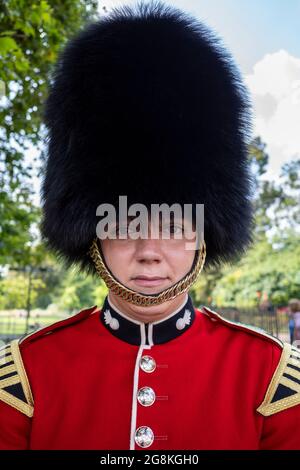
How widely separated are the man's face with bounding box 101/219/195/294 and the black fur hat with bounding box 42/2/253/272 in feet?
0.70

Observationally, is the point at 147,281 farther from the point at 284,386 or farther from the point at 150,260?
the point at 284,386

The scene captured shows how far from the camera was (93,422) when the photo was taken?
146 centimetres

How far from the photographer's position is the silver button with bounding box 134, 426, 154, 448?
1.39 m

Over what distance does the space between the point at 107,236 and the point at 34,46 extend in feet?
14.9

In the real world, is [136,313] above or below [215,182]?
below

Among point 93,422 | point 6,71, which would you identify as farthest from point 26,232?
point 93,422

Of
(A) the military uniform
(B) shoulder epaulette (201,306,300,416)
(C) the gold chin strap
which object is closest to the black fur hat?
(C) the gold chin strap

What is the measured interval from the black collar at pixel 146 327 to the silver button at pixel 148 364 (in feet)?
0.22

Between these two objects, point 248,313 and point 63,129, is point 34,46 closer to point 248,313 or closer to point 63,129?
point 63,129

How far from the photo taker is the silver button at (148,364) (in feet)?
4.96

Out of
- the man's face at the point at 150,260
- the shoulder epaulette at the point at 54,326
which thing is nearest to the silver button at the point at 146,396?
the man's face at the point at 150,260

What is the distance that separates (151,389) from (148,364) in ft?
0.28

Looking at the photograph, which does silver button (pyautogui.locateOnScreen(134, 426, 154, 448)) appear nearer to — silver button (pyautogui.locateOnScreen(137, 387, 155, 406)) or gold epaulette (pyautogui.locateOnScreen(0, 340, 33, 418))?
silver button (pyautogui.locateOnScreen(137, 387, 155, 406))

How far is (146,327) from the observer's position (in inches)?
63.4
